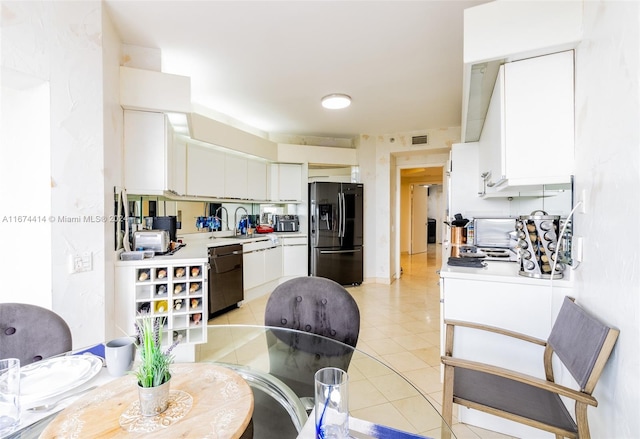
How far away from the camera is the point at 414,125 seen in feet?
15.8

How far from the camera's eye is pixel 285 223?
17.2 ft

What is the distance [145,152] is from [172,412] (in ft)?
7.57

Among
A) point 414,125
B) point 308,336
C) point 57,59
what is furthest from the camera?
point 414,125

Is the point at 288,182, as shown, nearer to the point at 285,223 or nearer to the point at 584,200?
the point at 285,223

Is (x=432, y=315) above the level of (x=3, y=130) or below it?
below

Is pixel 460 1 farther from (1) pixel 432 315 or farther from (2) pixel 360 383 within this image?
(1) pixel 432 315

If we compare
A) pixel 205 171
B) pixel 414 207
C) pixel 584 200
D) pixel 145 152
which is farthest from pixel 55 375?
pixel 414 207

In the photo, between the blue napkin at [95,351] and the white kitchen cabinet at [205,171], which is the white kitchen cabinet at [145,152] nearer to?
the white kitchen cabinet at [205,171]

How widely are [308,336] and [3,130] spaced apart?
2124 millimetres

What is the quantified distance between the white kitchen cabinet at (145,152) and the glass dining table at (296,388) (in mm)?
1409

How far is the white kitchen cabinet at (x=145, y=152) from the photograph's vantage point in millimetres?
2506

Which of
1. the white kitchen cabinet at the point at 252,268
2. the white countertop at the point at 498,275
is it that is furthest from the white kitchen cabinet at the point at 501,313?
the white kitchen cabinet at the point at 252,268

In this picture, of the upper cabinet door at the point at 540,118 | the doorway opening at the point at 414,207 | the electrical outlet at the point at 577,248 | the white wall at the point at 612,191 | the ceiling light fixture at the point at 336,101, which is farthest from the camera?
the doorway opening at the point at 414,207

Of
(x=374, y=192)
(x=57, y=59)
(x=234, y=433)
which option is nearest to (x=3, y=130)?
(x=57, y=59)
